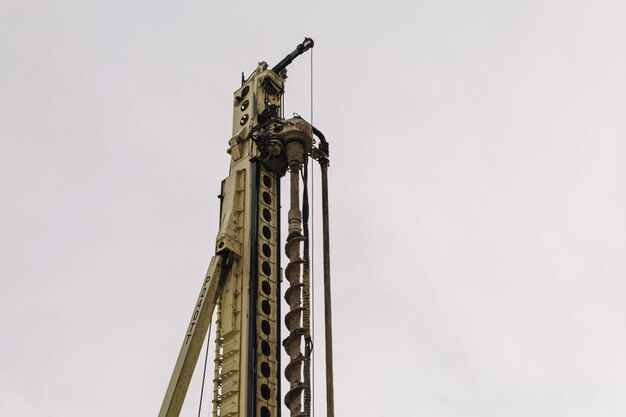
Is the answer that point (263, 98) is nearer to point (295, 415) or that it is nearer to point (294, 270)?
point (294, 270)

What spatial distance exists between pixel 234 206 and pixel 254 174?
3.08 feet

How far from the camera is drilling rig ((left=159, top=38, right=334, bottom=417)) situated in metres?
22.3

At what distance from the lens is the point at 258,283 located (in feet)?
77.8

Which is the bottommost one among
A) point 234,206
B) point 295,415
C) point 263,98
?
point 295,415

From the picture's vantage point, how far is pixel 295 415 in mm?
21734

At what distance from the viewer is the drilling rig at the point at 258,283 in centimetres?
2234

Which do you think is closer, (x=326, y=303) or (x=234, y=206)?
(x=326, y=303)

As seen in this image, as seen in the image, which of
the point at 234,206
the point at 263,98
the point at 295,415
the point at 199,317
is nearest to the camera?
the point at 295,415

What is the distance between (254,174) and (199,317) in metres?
3.97

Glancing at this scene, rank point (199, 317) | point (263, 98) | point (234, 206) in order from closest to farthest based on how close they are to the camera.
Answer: point (199, 317) < point (234, 206) < point (263, 98)

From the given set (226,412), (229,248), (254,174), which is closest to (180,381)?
(226,412)

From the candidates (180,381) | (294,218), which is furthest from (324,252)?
(180,381)

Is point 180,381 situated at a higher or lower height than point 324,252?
lower

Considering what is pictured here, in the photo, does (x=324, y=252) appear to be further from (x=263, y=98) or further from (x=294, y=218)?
(x=263, y=98)
